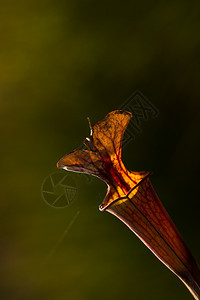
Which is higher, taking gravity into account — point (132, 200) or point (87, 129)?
point (87, 129)

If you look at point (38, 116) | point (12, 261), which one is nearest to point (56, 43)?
point (38, 116)

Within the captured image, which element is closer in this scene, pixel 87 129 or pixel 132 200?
pixel 132 200

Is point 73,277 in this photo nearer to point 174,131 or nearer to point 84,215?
point 84,215

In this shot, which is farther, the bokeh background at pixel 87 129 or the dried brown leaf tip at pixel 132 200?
the bokeh background at pixel 87 129

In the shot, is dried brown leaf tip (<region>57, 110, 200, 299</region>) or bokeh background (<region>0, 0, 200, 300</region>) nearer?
dried brown leaf tip (<region>57, 110, 200, 299</region>)
